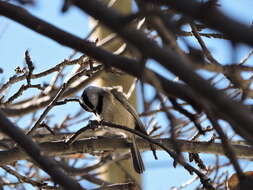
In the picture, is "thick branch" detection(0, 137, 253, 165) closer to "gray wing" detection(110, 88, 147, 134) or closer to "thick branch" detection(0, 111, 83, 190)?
"thick branch" detection(0, 111, 83, 190)

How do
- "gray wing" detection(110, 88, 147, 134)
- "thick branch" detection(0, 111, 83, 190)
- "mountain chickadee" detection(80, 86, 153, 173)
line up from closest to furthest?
1. "thick branch" detection(0, 111, 83, 190)
2. "gray wing" detection(110, 88, 147, 134)
3. "mountain chickadee" detection(80, 86, 153, 173)

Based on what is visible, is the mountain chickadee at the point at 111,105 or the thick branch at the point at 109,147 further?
the mountain chickadee at the point at 111,105

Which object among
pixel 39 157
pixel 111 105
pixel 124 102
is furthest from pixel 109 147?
pixel 111 105

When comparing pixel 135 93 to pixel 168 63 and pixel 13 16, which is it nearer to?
pixel 13 16

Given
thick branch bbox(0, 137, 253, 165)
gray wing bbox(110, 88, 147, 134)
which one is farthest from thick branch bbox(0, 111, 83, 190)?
gray wing bbox(110, 88, 147, 134)

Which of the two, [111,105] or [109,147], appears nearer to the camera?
[109,147]

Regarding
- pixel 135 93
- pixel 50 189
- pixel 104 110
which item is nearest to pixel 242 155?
pixel 50 189

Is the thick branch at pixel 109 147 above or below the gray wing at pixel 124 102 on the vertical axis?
below

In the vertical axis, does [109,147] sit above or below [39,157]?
above

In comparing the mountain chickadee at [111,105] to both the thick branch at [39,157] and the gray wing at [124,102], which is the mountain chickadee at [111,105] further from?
the thick branch at [39,157]

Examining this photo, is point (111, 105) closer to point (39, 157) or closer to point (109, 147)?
point (109, 147)

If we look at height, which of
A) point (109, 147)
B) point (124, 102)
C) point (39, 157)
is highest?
point (124, 102)

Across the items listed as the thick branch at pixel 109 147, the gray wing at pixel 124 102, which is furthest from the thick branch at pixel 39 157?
the gray wing at pixel 124 102

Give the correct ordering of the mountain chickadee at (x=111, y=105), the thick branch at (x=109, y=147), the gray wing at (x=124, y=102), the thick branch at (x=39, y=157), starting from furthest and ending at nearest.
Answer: the mountain chickadee at (x=111, y=105), the gray wing at (x=124, y=102), the thick branch at (x=109, y=147), the thick branch at (x=39, y=157)
